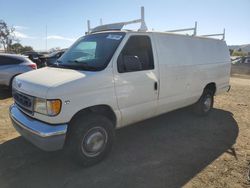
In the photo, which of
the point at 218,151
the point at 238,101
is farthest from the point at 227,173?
the point at 238,101

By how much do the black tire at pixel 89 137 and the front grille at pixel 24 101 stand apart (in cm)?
67

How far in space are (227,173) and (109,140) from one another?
1.94 m

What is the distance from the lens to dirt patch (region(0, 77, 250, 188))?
10.9ft

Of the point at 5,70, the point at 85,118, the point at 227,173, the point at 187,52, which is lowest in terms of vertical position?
the point at 227,173

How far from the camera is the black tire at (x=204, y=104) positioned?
20.4 feet

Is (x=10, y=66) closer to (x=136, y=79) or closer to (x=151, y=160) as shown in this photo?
(x=136, y=79)

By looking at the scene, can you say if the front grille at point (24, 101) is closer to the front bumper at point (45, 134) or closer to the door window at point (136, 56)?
the front bumper at point (45, 134)

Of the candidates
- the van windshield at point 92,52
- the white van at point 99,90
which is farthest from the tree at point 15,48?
the white van at point 99,90

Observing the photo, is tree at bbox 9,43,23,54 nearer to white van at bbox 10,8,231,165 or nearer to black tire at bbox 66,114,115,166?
white van at bbox 10,8,231,165

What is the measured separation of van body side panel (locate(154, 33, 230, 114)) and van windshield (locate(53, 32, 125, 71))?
1006 millimetres

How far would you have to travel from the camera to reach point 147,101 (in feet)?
14.2

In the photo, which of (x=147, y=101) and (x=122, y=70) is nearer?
(x=122, y=70)

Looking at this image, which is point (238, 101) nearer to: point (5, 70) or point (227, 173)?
point (227, 173)

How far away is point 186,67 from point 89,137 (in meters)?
2.83
